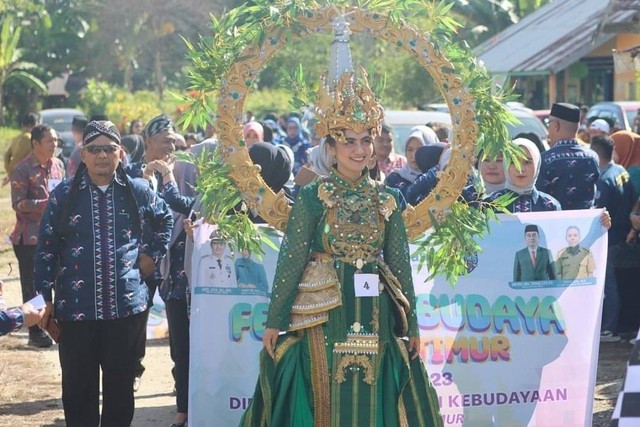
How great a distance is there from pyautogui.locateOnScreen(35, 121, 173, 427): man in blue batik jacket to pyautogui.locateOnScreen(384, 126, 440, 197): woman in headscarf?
2.68 metres

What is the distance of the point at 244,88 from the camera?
6.14 metres

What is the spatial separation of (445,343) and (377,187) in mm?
1658

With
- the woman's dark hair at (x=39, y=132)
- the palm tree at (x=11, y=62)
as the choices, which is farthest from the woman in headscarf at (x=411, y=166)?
the palm tree at (x=11, y=62)

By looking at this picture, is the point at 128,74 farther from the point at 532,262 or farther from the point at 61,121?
the point at 532,262

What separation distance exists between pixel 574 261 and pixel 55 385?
4005 mm

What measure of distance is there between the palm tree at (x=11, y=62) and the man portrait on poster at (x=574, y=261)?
39874 millimetres

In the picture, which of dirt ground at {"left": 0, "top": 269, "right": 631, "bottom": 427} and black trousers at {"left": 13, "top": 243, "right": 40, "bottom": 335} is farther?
black trousers at {"left": 13, "top": 243, "right": 40, "bottom": 335}

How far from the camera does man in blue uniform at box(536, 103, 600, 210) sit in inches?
352

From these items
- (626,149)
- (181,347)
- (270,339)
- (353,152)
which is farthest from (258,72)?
(626,149)

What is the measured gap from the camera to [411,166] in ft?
31.3

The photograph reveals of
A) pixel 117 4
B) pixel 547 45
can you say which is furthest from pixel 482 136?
pixel 117 4

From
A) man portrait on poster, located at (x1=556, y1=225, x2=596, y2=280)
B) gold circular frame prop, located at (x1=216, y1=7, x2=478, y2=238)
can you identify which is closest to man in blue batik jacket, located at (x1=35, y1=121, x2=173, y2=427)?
gold circular frame prop, located at (x1=216, y1=7, x2=478, y2=238)

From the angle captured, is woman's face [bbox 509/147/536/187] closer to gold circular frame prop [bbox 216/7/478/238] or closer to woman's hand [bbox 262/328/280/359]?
gold circular frame prop [bbox 216/7/478/238]

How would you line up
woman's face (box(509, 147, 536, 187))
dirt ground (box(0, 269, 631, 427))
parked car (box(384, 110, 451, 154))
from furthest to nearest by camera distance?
parked car (box(384, 110, 451, 154)) → dirt ground (box(0, 269, 631, 427)) → woman's face (box(509, 147, 536, 187))
